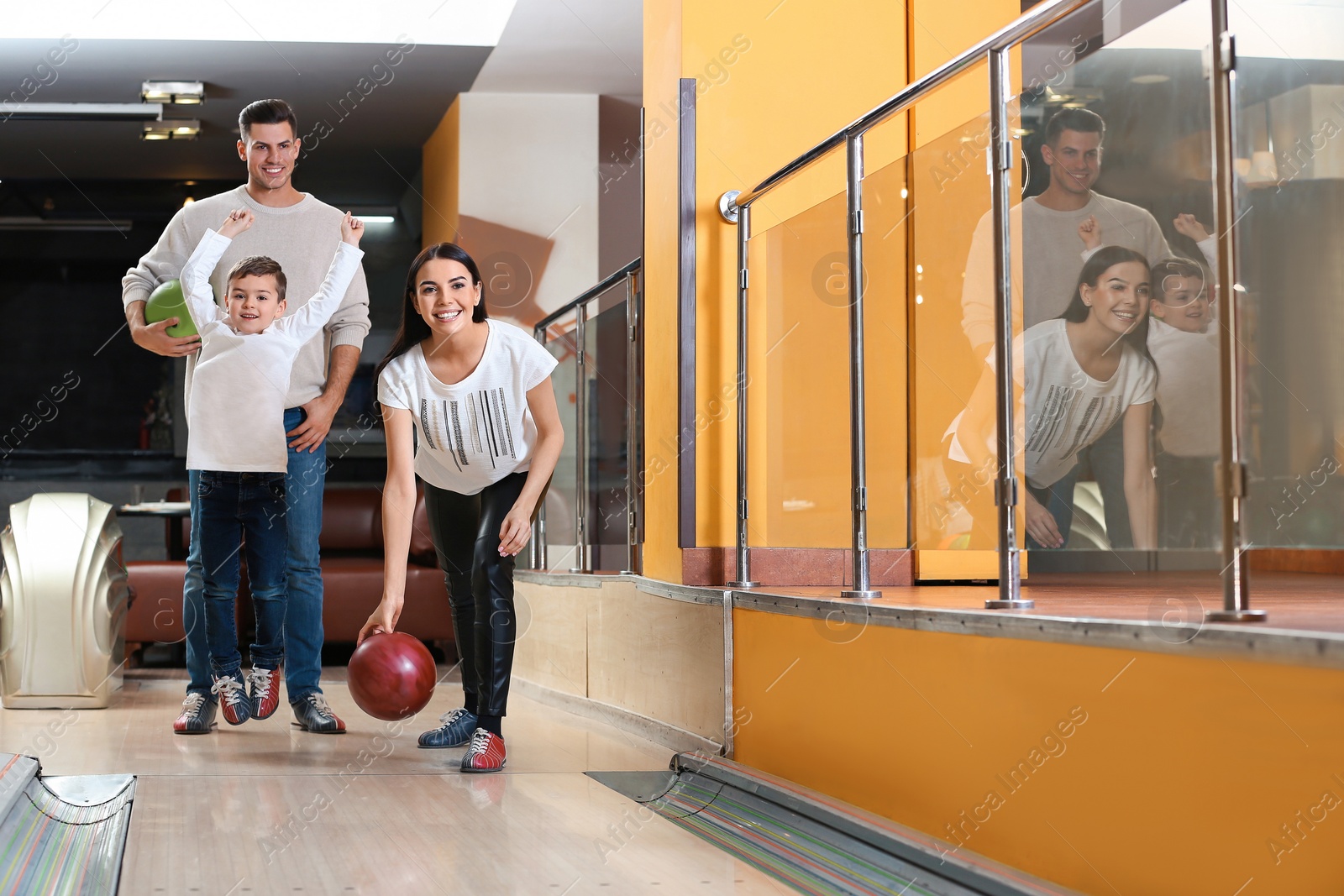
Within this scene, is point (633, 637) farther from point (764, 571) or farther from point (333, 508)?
point (333, 508)

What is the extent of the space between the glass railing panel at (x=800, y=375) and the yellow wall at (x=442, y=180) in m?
3.79

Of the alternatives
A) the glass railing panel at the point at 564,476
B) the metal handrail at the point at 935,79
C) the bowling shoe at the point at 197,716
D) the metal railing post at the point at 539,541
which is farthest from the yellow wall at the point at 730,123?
the metal railing post at the point at 539,541

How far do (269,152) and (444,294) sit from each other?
905 millimetres

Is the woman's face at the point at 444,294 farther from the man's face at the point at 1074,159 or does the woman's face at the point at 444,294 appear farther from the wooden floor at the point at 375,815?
the man's face at the point at 1074,159

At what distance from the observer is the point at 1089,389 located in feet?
6.30

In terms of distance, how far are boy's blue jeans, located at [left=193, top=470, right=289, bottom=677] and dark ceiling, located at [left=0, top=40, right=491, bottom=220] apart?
3.19m

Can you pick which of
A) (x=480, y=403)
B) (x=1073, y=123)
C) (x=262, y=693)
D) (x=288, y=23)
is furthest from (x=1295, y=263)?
(x=288, y=23)

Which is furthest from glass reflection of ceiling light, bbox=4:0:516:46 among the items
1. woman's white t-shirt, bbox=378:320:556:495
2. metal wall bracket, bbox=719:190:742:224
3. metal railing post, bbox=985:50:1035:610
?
metal railing post, bbox=985:50:1035:610

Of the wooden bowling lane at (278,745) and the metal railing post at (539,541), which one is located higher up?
the metal railing post at (539,541)

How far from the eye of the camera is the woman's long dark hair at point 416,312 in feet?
9.00

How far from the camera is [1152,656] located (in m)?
1.44

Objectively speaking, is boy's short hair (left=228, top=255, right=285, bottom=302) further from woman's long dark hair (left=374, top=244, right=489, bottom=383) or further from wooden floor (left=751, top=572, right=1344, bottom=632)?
wooden floor (left=751, top=572, right=1344, bottom=632)

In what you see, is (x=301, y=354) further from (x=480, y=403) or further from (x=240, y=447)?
(x=480, y=403)

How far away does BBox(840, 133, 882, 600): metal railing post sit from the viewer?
247 centimetres
